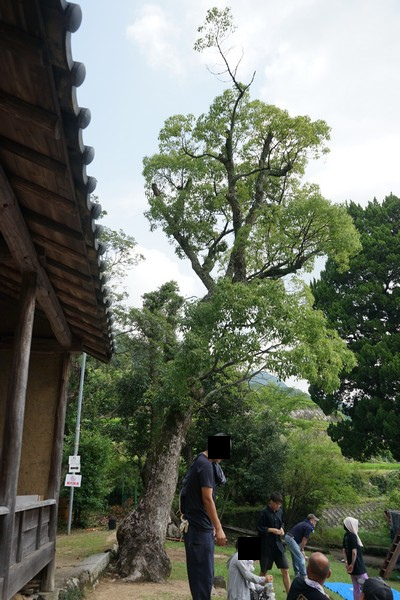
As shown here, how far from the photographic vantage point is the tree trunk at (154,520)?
33.1 ft

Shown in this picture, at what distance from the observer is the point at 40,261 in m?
5.41

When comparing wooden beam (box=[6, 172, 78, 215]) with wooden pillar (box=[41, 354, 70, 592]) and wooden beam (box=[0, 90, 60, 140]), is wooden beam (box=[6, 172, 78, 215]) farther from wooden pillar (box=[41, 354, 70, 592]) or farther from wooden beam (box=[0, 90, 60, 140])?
wooden pillar (box=[41, 354, 70, 592])

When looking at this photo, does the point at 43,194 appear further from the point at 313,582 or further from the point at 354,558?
the point at 354,558

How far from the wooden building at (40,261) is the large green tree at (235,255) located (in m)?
3.25

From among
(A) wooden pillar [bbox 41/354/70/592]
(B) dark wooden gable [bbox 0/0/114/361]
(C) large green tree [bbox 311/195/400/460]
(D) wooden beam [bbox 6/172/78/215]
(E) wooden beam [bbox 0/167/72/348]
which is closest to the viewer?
(B) dark wooden gable [bbox 0/0/114/361]

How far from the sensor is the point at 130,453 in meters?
19.9

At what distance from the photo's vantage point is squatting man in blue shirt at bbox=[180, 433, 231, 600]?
4387 mm

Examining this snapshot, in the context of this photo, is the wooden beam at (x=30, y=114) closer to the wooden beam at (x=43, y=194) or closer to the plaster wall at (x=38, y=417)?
the wooden beam at (x=43, y=194)

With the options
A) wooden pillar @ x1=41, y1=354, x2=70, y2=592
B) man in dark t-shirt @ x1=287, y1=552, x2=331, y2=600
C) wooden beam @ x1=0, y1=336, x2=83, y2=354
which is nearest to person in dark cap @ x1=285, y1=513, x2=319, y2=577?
wooden pillar @ x1=41, y1=354, x2=70, y2=592

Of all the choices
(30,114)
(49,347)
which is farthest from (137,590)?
(30,114)

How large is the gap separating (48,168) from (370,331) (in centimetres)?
1898

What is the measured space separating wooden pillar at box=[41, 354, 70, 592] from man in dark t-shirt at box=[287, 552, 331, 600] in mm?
4273

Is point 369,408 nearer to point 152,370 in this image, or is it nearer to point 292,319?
point 152,370

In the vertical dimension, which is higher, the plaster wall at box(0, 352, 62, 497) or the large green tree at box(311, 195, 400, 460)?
the large green tree at box(311, 195, 400, 460)
